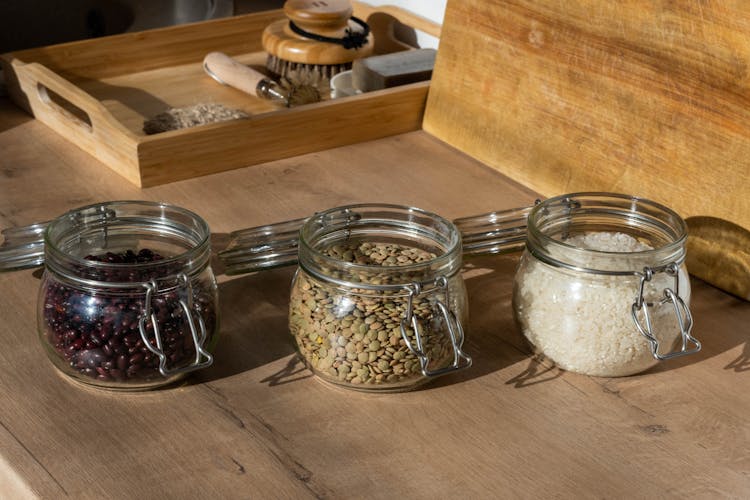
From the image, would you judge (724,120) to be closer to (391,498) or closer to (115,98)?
(391,498)

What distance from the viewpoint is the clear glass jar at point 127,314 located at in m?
0.78

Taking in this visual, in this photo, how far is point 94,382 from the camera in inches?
32.0

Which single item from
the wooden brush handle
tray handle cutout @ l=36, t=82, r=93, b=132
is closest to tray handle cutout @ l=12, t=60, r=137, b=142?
tray handle cutout @ l=36, t=82, r=93, b=132

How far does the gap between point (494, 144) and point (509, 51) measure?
0.37 feet

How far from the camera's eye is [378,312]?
2.61 feet

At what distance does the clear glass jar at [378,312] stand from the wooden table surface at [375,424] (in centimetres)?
3

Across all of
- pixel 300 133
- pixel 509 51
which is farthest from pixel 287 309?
pixel 509 51

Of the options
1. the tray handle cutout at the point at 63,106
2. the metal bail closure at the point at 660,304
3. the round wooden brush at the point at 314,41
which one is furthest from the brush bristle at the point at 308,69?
the metal bail closure at the point at 660,304

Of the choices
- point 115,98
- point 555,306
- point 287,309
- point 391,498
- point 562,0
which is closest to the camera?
point 391,498

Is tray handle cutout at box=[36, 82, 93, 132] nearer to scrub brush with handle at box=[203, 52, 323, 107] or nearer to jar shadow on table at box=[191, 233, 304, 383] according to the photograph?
scrub brush with handle at box=[203, 52, 323, 107]

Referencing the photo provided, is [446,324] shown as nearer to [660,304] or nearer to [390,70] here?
[660,304]

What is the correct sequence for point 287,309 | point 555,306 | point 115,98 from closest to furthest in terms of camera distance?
point 555,306 → point 287,309 → point 115,98

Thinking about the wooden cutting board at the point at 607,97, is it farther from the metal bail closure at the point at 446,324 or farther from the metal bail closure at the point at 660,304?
the metal bail closure at the point at 446,324

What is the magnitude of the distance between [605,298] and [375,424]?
21cm
